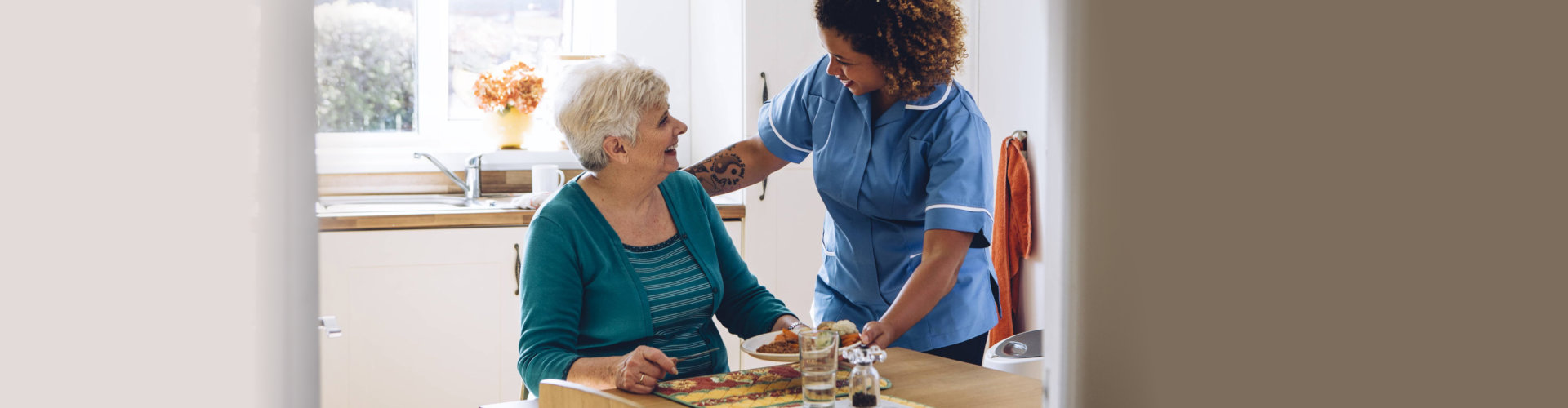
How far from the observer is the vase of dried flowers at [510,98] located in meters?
3.42

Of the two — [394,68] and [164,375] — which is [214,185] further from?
[394,68]

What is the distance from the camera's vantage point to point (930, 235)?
166 cm

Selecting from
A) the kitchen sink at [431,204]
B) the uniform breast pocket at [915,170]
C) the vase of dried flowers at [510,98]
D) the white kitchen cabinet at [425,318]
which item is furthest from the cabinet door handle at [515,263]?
the uniform breast pocket at [915,170]

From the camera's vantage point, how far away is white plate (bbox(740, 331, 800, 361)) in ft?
4.40

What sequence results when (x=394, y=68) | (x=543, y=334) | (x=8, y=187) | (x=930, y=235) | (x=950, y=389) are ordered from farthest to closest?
(x=394, y=68) → (x=930, y=235) → (x=543, y=334) → (x=950, y=389) → (x=8, y=187)

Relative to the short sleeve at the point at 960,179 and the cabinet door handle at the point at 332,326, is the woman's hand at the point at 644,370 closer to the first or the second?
the cabinet door handle at the point at 332,326

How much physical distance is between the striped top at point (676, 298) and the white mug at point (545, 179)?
65.5 inches

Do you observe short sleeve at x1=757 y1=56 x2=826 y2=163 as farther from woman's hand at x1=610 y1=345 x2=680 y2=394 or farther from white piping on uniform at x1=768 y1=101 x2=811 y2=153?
woman's hand at x1=610 y1=345 x2=680 y2=394

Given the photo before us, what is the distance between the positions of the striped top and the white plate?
0.50 ft

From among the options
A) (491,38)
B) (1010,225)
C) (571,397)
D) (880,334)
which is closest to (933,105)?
(880,334)

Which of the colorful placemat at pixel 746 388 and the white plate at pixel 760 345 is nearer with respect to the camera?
the colorful placemat at pixel 746 388

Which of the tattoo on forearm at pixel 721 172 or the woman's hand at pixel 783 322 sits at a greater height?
the tattoo on forearm at pixel 721 172

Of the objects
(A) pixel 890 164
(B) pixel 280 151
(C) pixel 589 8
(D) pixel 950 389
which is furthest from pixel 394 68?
(B) pixel 280 151

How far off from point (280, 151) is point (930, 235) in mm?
1598
